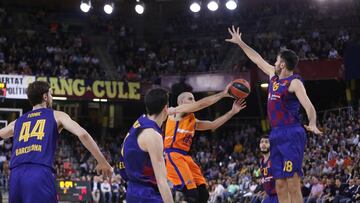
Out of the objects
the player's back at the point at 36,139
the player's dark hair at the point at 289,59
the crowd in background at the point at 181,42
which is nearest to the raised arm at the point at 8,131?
the player's back at the point at 36,139

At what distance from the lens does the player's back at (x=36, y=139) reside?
6633 mm

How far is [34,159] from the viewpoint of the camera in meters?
6.61

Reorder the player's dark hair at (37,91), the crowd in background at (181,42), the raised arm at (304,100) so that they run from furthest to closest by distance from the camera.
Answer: the crowd in background at (181,42), the raised arm at (304,100), the player's dark hair at (37,91)

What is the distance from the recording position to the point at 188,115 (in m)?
9.88

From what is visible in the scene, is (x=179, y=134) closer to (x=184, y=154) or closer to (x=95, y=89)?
(x=184, y=154)

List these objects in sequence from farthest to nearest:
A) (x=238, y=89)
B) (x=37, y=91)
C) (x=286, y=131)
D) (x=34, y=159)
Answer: (x=238, y=89) < (x=286, y=131) < (x=37, y=91) < (x=34, y=159)

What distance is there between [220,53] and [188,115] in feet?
77.2

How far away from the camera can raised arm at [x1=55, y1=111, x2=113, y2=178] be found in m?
6.36

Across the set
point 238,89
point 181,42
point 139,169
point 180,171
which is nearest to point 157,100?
point 139,169

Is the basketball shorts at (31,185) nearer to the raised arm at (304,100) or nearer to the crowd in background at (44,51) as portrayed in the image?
the raised arm at (304,100)

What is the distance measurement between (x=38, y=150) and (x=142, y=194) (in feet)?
4.22

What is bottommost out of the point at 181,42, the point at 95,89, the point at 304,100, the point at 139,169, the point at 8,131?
the point at 139,169

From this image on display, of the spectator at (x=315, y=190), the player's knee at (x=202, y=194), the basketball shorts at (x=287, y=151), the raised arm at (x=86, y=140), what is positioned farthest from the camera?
the spectator at (x=315, y=190)

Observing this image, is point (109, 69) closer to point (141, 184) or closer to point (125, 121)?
point (125, 121)
